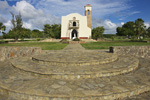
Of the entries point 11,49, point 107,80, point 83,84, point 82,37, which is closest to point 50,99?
point 83,84

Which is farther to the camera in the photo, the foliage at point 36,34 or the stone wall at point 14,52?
the foliage at point 36,34

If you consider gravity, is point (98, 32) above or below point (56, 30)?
below

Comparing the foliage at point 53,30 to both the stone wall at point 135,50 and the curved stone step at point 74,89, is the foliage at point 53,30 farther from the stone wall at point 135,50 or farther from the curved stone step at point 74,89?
the curved stone step at point 74,89

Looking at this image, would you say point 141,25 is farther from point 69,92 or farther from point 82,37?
point 69,92

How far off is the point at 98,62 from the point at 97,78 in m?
1.48

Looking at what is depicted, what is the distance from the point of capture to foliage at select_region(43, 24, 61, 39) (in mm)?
47275

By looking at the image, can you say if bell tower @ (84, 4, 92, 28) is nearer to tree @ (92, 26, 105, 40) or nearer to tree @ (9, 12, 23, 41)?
tree @ (92, 26, 105, 40)

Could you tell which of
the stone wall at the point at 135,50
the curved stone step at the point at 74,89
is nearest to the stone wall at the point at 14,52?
the curved stone step at the point at 74,89

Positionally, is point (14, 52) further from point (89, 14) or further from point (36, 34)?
point (36, 34)

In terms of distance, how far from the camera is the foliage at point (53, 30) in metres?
47.3

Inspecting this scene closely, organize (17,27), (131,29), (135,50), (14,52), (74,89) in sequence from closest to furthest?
(74,89) → (14,52) → (135,50) → (17,27) → (131,29)

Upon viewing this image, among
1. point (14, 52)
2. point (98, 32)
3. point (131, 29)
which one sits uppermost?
point (131, 29)

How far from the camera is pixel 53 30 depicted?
49938 mm

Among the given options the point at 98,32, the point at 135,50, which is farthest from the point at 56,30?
the point at 135,50
